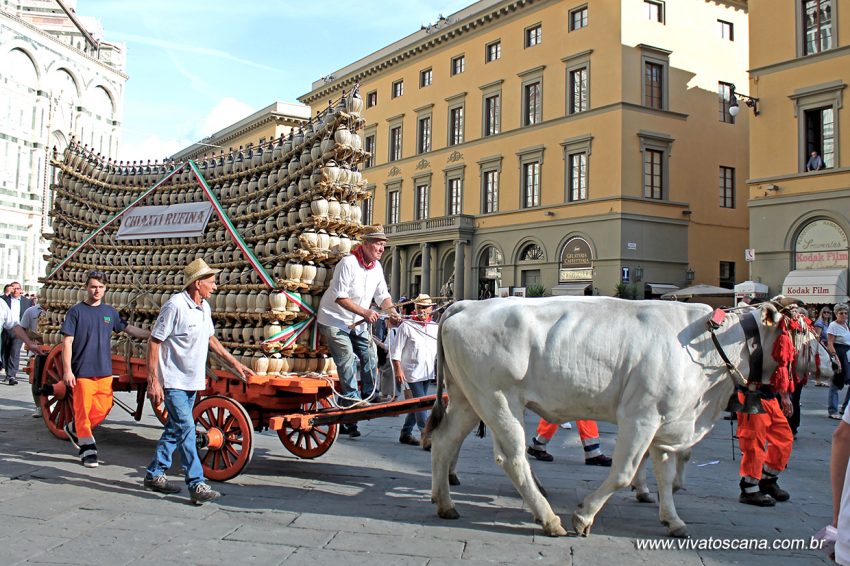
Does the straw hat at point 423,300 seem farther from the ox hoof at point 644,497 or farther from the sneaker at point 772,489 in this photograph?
the sneaker at point 772,489

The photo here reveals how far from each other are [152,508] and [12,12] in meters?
26.6

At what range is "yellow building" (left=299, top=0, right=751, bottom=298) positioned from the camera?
31.4 meters

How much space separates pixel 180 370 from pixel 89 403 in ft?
5.80

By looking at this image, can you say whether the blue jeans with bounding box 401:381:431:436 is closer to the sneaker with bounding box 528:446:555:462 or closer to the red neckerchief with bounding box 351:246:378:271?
the sneaker with bounding box 528:446:555:462

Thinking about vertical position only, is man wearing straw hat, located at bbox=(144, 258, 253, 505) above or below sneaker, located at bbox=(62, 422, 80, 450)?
above

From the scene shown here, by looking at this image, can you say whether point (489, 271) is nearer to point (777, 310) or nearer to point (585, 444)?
point (585, 444)

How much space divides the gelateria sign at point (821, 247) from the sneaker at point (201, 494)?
23109 mm


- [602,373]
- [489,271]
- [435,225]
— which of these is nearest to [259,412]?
[602,373]

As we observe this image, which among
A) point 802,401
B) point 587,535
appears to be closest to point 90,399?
point 587,535

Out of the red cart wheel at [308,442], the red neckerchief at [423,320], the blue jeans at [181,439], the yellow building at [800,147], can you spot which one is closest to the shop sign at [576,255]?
the yellow building at [800,147]

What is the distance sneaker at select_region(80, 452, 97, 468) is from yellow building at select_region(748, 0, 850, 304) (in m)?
22.5

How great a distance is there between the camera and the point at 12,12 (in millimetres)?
26125

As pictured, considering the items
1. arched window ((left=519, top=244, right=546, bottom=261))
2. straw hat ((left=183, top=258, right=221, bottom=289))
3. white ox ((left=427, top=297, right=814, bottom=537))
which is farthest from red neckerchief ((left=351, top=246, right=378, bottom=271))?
arched window ((left=519, top=244, right=546, bottom=261))

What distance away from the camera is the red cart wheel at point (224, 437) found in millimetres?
6586
